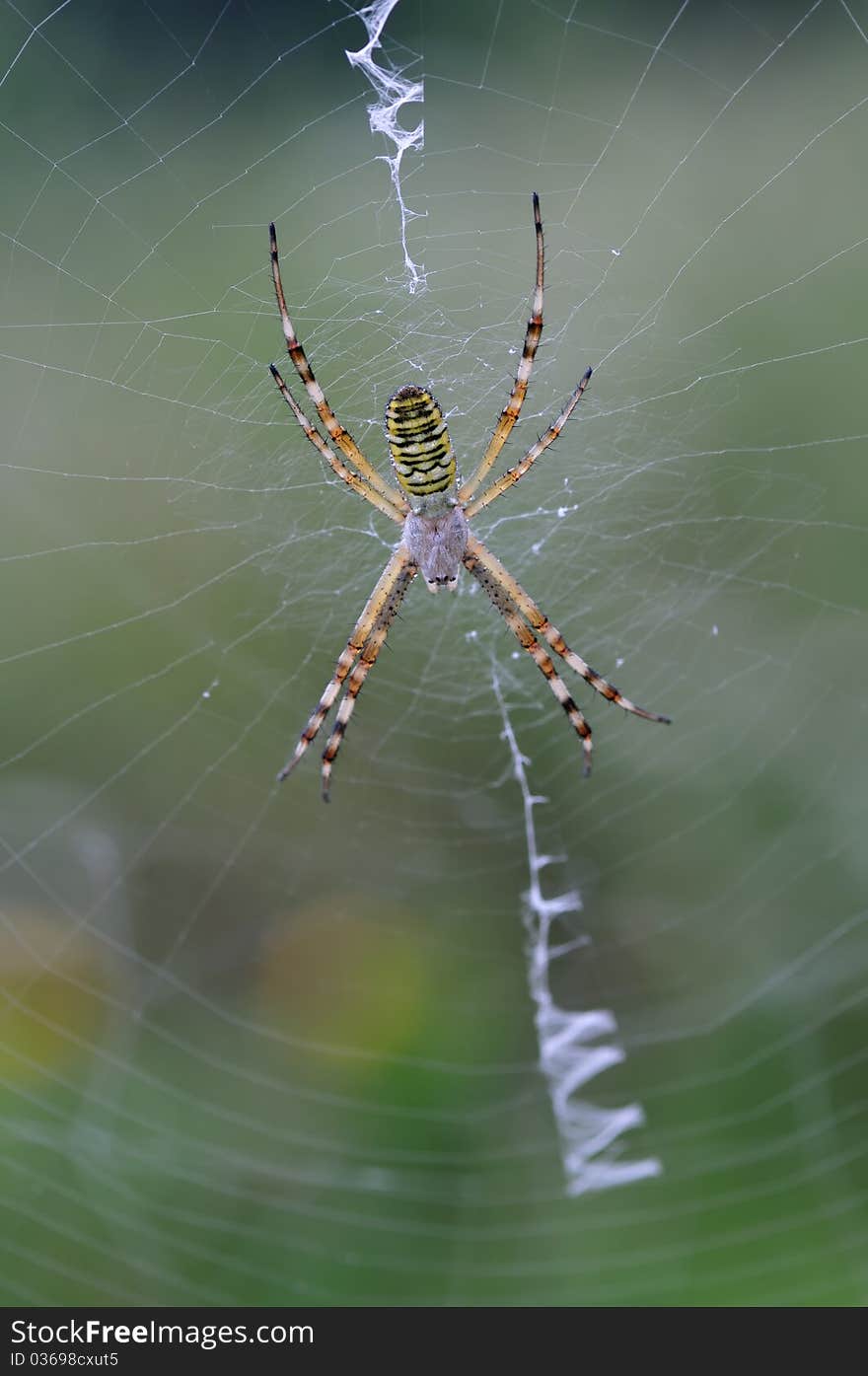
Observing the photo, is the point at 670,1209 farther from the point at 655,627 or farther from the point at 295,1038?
the point at 655,627

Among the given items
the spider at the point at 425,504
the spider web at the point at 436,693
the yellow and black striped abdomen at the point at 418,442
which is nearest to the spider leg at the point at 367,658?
the spider at the point at 425,504

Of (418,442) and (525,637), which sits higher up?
(525,637)

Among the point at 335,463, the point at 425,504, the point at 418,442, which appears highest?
the point at 425,504

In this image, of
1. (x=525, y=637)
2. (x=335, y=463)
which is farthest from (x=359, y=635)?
(x=335, y=463)

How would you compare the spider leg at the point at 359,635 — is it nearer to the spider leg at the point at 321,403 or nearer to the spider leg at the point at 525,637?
the spider leg at the point at 525,637

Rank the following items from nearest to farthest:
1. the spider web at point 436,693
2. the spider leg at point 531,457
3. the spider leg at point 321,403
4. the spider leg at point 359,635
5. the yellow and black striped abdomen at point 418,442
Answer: the yellow and black striped abdomen at point 418,442 → the spider leg at point 321,403 → the spider leg at point 531,457 → the spider web at point 436,693 → the spider leg at point 359,635

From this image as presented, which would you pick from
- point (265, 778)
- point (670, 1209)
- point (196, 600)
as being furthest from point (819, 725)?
point (196, 600)

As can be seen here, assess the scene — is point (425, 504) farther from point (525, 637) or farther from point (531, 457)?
point (525, 637)

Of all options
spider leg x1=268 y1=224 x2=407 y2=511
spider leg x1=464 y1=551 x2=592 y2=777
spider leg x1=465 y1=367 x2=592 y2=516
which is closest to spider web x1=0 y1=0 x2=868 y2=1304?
spider leg x1=465 y1=367 x2=592 y2=516

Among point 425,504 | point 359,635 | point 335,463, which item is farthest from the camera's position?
point 359,635
